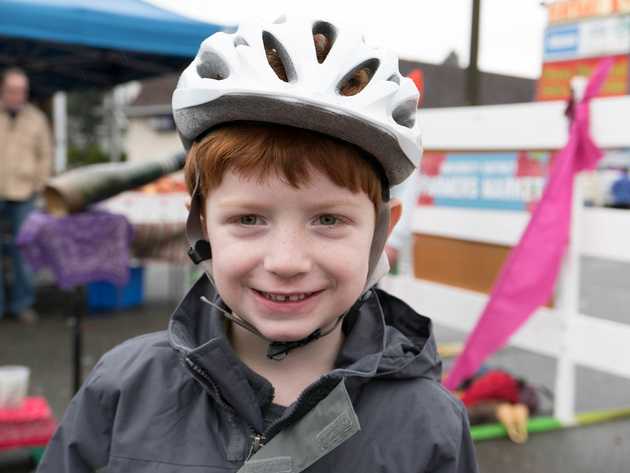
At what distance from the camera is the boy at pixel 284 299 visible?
1.50 meters

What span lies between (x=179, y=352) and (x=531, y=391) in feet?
11.7

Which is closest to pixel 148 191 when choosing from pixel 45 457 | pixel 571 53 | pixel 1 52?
pixel 1 52

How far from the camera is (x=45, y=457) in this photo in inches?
65.1

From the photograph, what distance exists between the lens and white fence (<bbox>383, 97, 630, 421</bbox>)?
14.0 feet

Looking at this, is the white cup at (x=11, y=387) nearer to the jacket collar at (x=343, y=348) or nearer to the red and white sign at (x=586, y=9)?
the jacket collar at (x=343, y=348)

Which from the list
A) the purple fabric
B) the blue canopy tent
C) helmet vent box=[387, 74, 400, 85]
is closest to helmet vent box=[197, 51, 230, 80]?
helmet vent box=[387, 74, 400, 85]

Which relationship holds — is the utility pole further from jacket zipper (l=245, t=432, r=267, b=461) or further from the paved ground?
jacket zipper (l=245, t=432, r=267, b=461)

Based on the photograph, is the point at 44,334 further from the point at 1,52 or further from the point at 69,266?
the point at 1,52

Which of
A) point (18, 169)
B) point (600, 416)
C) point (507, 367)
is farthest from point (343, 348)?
point (18, 169)

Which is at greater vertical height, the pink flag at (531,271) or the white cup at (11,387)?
the pink flag at (531,271)

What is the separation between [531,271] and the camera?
4.48 metres

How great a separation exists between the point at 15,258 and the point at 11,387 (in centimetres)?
383

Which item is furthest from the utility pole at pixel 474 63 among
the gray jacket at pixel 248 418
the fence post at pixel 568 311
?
the gray jacket at pixel 248 418

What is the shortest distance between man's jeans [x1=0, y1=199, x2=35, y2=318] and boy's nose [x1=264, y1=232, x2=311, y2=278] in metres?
6.29
